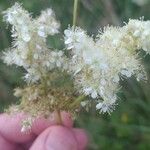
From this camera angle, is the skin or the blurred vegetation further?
the blurred vegetation

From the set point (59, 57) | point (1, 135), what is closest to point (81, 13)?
point (1, 135)

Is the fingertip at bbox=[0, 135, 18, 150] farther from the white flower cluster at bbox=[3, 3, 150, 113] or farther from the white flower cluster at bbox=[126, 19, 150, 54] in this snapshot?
the white flower cluster at bbox=[126, 19, 150, 54]

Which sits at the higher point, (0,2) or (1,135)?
(0,2)

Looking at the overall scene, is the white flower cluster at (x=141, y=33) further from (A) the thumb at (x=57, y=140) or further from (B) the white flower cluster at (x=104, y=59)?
(A) the thumb at (x=57, y=140)

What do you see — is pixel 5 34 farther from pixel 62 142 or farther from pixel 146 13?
pixel 62 142

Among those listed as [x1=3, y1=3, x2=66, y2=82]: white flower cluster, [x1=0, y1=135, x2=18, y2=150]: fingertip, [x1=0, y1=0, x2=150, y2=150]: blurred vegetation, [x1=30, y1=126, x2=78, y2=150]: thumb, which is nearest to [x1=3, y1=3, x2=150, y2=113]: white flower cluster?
[x1=3, y1=3, x2=66, y2=82]: white flower cluster

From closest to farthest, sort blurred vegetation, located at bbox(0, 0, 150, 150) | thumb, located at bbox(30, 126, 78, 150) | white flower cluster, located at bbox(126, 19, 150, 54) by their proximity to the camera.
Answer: white flower cluster, located at bbox(126, 19, 150, 54), thumb, located at bbox(30, 126, 78, 150), blurred vegetation, located at bbox(0, 0, 150, 150)

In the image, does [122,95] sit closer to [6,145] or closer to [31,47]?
[6,145]
